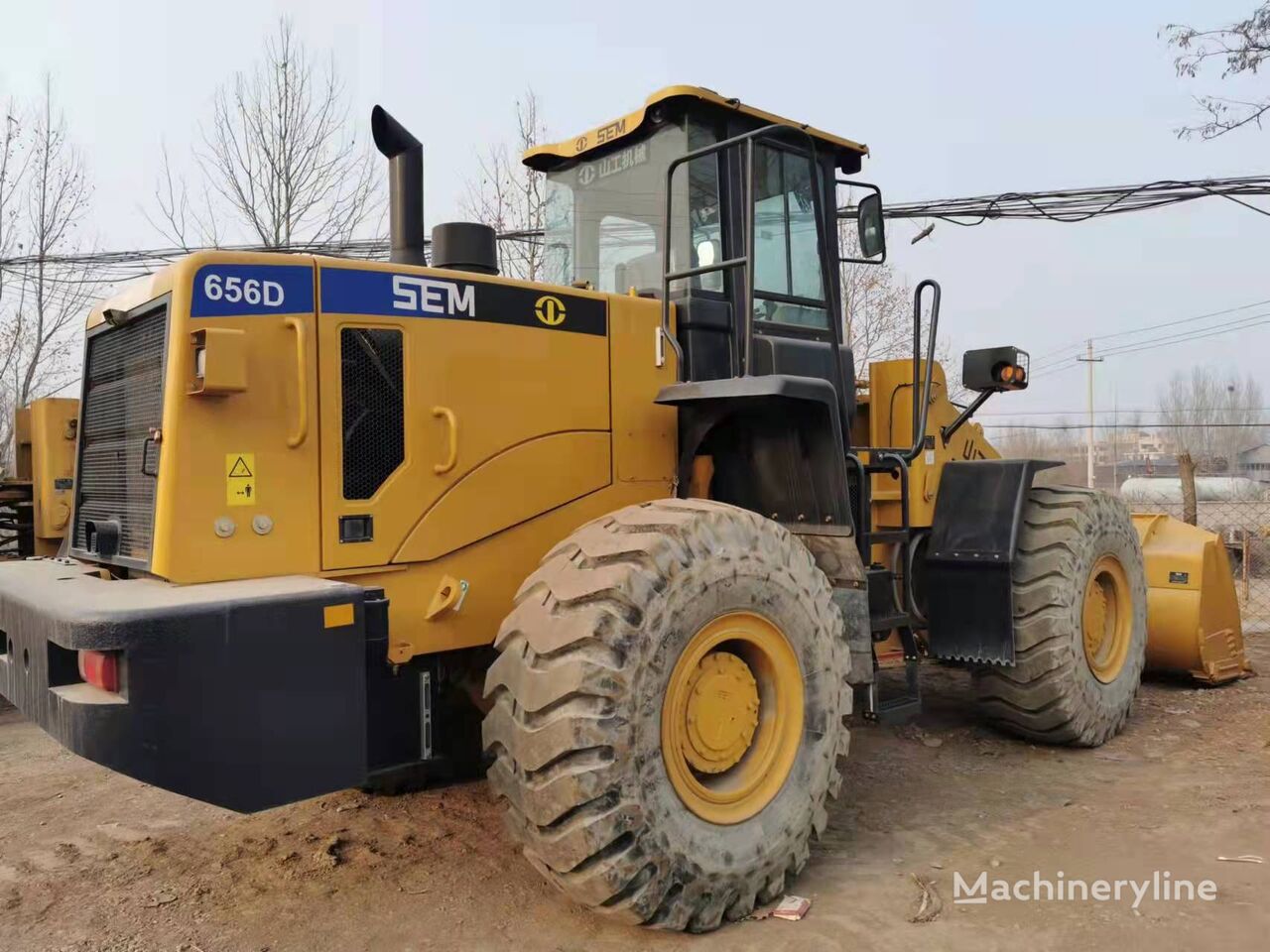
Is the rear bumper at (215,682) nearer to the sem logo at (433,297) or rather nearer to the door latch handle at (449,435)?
the door latch handle at (449,435)

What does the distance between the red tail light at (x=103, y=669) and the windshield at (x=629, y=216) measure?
286 cm

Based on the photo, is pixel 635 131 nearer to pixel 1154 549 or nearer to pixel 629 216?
pixel 629 216

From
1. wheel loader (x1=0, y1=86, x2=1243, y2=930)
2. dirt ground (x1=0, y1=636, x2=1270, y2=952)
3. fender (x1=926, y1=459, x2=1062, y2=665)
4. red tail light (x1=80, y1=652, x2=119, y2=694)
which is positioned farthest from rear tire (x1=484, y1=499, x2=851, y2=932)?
fender (x1=926, y1=459, x2=1062, y2=665)

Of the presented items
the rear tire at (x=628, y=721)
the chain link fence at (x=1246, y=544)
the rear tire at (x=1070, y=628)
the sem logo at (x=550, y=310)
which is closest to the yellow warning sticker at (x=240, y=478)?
the rear tire at (x=628, y=721)

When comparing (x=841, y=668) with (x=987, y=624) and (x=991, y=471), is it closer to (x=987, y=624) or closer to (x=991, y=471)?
(x=987, y=624)

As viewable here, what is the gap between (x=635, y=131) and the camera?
4.79 m

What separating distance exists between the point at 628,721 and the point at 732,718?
0.63 m

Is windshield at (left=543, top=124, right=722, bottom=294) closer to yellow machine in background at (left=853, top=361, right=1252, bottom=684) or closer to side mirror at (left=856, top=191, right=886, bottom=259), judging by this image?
side mirror at (left=856, top=191, right=886, bottom=259)

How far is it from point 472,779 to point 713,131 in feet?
11.3

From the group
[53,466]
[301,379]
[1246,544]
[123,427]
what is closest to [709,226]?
[301,379]

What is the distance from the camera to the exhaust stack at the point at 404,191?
3986 mm

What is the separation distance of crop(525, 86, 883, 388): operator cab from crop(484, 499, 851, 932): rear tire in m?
1.13

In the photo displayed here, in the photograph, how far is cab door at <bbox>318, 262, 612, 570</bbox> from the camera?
3.46m

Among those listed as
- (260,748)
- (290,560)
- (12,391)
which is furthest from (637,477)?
(12,391)
